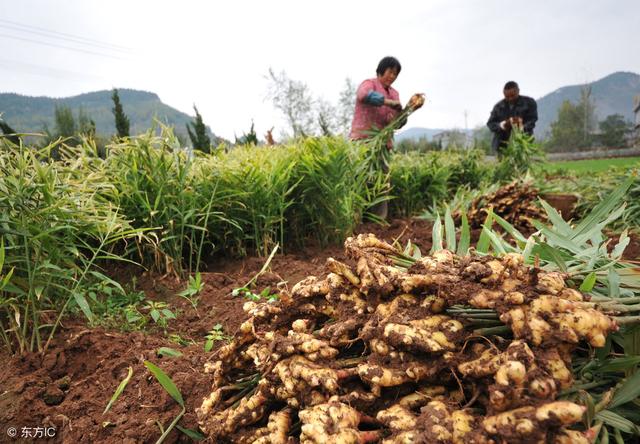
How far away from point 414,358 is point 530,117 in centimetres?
660

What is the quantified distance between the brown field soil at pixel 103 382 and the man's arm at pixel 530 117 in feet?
19.2

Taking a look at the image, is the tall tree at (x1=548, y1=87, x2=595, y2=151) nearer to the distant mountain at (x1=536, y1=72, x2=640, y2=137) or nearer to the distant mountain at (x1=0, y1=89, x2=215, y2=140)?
the distant mountain at (x1=0, y1=89, x2=215, y2=140)

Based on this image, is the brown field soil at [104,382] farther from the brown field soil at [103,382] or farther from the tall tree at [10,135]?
the tall tree at [10,135]

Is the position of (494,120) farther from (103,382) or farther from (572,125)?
(572,125)

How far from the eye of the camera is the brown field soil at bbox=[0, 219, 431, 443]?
1192mm

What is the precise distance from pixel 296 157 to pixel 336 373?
2.46 metres

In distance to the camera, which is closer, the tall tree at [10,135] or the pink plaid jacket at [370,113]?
the tall tree at [10,135]

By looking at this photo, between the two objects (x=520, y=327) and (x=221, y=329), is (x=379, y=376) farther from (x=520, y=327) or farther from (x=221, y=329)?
(x=221, y=329)

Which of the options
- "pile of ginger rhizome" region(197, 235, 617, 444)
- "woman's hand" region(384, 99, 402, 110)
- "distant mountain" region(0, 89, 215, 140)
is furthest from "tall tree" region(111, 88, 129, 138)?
"distant mountain" region(0, 89, 215, 140)

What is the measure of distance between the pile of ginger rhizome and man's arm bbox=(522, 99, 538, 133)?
616cm

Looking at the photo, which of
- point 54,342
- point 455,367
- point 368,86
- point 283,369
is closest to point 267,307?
point 283,369

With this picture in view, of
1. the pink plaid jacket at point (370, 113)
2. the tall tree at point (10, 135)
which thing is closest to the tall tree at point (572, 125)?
the pink plaid jacket at point (370, 113)

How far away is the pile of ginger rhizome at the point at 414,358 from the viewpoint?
2.35 feet

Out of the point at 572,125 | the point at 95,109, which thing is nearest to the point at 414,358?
the point at 572,125
